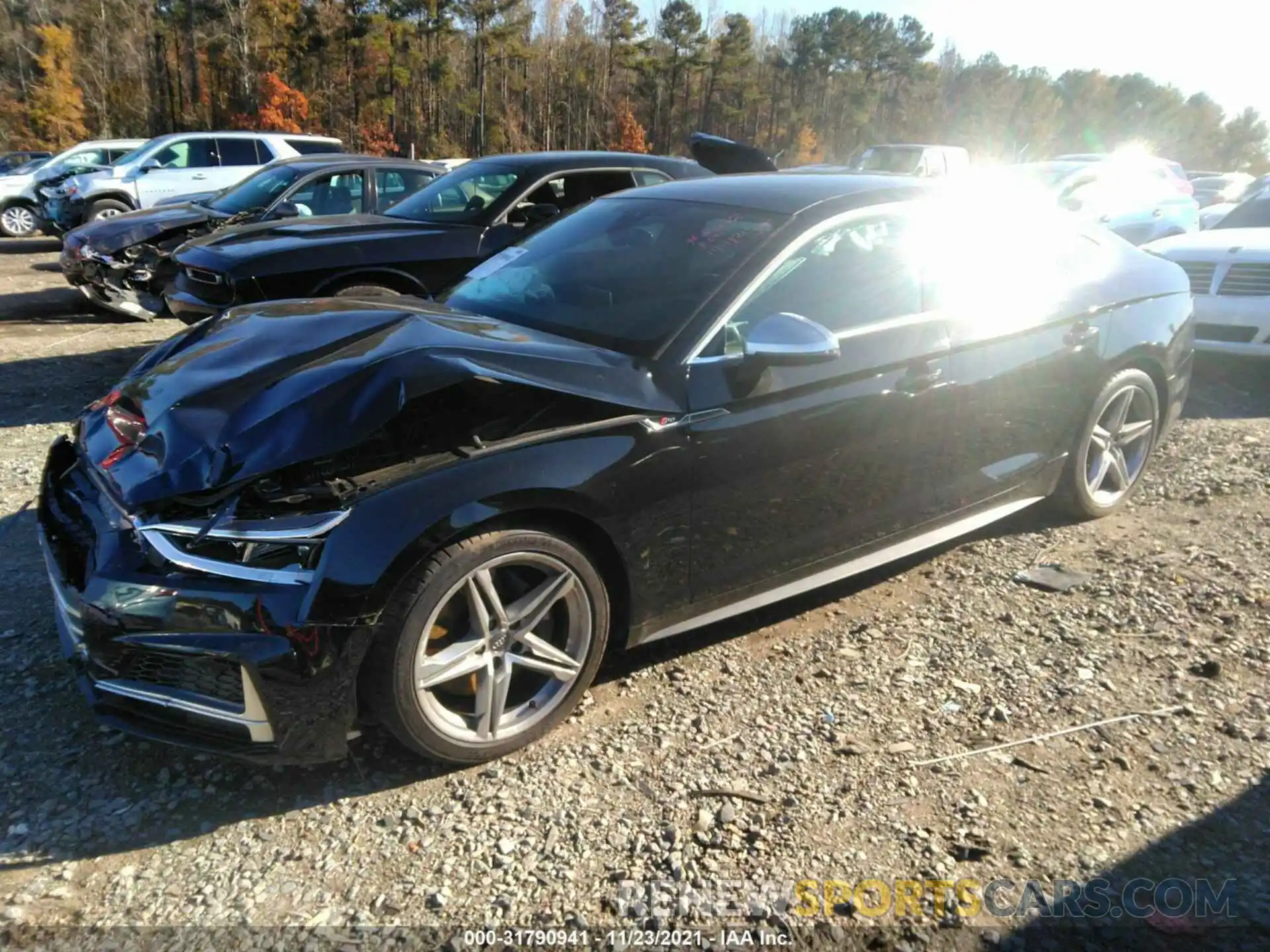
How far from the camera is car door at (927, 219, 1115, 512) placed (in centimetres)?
376

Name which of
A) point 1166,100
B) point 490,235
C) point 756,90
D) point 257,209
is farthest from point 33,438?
point 1166,100

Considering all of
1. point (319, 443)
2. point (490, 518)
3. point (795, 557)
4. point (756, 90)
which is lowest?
point (795, 557)

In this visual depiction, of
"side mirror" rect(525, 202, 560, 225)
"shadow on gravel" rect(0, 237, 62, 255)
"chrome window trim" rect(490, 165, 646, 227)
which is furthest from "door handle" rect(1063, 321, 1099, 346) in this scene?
"shadow on gravel" rect(0, 237, 62, 255)

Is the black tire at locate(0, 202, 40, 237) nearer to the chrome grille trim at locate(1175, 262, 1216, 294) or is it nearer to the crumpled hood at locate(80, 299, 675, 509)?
the crumpled hood at locate(80, 299, 675, 509)

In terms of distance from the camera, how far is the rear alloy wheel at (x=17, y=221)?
17109mm

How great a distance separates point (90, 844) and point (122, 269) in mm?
7410

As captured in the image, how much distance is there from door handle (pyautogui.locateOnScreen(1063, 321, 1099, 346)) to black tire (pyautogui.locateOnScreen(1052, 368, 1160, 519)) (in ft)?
1.00

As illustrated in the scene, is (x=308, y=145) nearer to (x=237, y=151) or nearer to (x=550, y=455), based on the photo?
(x=237, y=151)

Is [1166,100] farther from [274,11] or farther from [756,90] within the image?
[274,11]

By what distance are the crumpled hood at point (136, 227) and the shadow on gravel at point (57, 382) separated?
99 centimetres

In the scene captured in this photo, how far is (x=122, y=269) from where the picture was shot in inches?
332

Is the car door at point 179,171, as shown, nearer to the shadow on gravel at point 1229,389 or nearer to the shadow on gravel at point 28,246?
the shadow on gravel at point 28,246

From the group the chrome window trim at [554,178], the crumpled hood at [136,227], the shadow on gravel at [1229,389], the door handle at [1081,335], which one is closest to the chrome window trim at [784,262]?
the door handle at [1081,335]

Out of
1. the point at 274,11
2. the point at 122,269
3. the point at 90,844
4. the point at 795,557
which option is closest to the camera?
the point at 90,844
